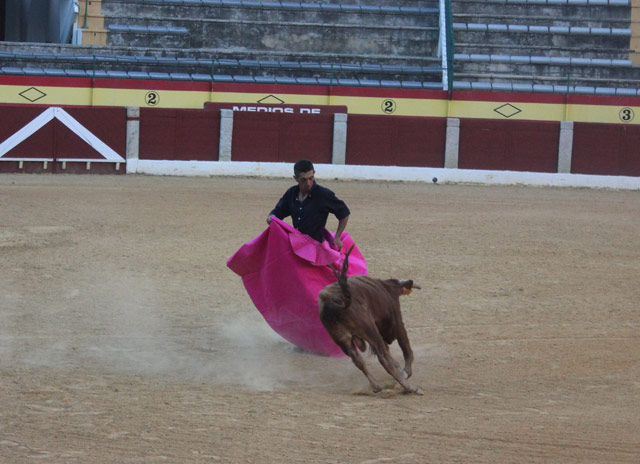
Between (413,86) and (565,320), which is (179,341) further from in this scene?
(413,86)

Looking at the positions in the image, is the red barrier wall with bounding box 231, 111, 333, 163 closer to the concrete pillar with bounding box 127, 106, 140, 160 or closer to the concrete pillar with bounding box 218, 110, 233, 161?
the concrete pillar with bounding box 218, 110, 233, 161

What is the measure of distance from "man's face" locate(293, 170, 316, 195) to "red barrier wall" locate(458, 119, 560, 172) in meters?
14.7

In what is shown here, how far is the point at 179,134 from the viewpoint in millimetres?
19984

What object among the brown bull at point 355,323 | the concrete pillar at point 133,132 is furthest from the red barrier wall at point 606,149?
the brown bull at point 355,323

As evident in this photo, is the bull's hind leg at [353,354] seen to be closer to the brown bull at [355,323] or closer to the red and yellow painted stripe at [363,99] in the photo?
the brown bull at [355,323]

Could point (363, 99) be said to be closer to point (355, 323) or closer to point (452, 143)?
point (452, 143)

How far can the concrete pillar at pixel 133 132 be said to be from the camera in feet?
64.5

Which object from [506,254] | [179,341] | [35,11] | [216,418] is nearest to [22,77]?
[35,11]

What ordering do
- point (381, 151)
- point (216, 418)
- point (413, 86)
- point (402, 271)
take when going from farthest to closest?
point (413, 86), point (381, 151), point (402, 271), point (216, 418)

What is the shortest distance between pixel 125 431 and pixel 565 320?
172 inches

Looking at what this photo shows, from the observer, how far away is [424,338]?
7.12m

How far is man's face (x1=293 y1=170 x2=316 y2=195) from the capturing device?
Answer: 6.11 m

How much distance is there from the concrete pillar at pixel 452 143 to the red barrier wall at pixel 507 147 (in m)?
0.09

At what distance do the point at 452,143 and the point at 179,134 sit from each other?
19.1ft
